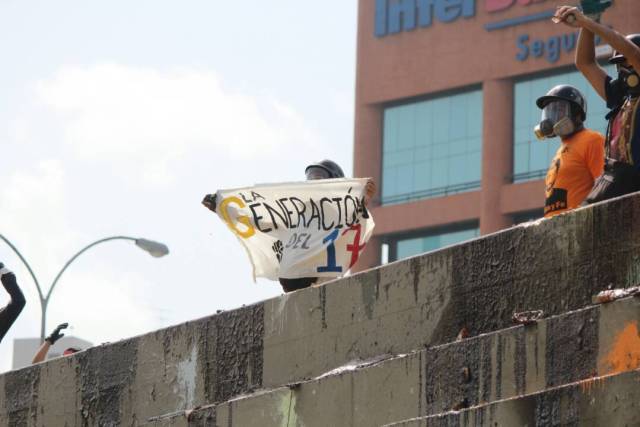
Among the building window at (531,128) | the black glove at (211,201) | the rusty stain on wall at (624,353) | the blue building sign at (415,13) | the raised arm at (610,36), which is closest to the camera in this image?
the rusty stain on wall at (624,353)

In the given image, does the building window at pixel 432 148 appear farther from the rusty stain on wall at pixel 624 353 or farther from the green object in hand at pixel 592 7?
the rusty stain on wall at pixel 624 353

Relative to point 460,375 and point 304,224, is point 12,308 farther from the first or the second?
point 460,375

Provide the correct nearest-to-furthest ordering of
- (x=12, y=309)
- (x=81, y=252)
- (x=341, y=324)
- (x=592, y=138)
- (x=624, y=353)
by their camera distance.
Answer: (x=624, y=353)
(x=341, y=324)
(x=592, y=138)
(x=12, y=309)
(x=81, y=252)

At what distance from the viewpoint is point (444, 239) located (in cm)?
4919

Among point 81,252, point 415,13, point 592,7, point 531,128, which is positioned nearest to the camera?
point 592,7

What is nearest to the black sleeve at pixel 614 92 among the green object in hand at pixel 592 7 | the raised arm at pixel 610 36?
the raised arm at pixel 610 36

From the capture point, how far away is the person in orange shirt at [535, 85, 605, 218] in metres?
9.75

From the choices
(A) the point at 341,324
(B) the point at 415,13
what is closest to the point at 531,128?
(B) the point at 415,13

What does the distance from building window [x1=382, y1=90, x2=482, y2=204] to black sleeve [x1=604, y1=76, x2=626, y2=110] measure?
39.4m

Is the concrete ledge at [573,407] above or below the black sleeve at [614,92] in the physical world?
below

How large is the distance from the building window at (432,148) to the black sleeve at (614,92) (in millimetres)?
39422

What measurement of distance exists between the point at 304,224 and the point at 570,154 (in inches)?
112

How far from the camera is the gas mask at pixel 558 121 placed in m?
10.0

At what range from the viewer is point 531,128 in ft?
158
